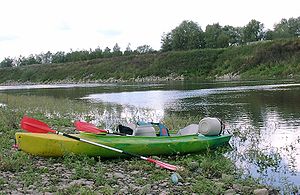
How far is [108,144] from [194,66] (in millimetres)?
84764

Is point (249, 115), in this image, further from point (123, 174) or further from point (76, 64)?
point (76, 64)

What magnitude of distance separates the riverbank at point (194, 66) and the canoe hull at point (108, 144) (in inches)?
2317

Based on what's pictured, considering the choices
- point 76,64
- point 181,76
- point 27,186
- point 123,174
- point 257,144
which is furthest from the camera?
point 76,64

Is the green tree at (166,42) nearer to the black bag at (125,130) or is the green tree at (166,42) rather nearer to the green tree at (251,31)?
the green tree at (251,31)

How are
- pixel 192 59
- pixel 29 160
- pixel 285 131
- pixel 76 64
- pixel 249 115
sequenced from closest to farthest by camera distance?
pixel 29 160
pixel 285 131
pixel 249 115
pixel 192 59
pixel 76 64

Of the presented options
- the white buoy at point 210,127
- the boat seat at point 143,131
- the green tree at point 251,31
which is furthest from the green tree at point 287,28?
the boat seat at point 143,131

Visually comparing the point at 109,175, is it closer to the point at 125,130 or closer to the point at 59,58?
the point at 125,130

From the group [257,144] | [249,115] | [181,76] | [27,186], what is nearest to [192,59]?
[181,76]

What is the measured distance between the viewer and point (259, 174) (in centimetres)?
1025

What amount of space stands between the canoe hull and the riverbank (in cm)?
5885

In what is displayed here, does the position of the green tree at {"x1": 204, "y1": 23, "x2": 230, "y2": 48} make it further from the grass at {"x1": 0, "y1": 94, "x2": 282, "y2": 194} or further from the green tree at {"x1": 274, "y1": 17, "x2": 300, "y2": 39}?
the grass at {"x1": 0, "y1": 94, "x2": 282, "y2": 194}

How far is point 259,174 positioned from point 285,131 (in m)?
6.12

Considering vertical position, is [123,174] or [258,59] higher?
[258,59]

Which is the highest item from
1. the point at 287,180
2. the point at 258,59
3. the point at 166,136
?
the point at 258,59
